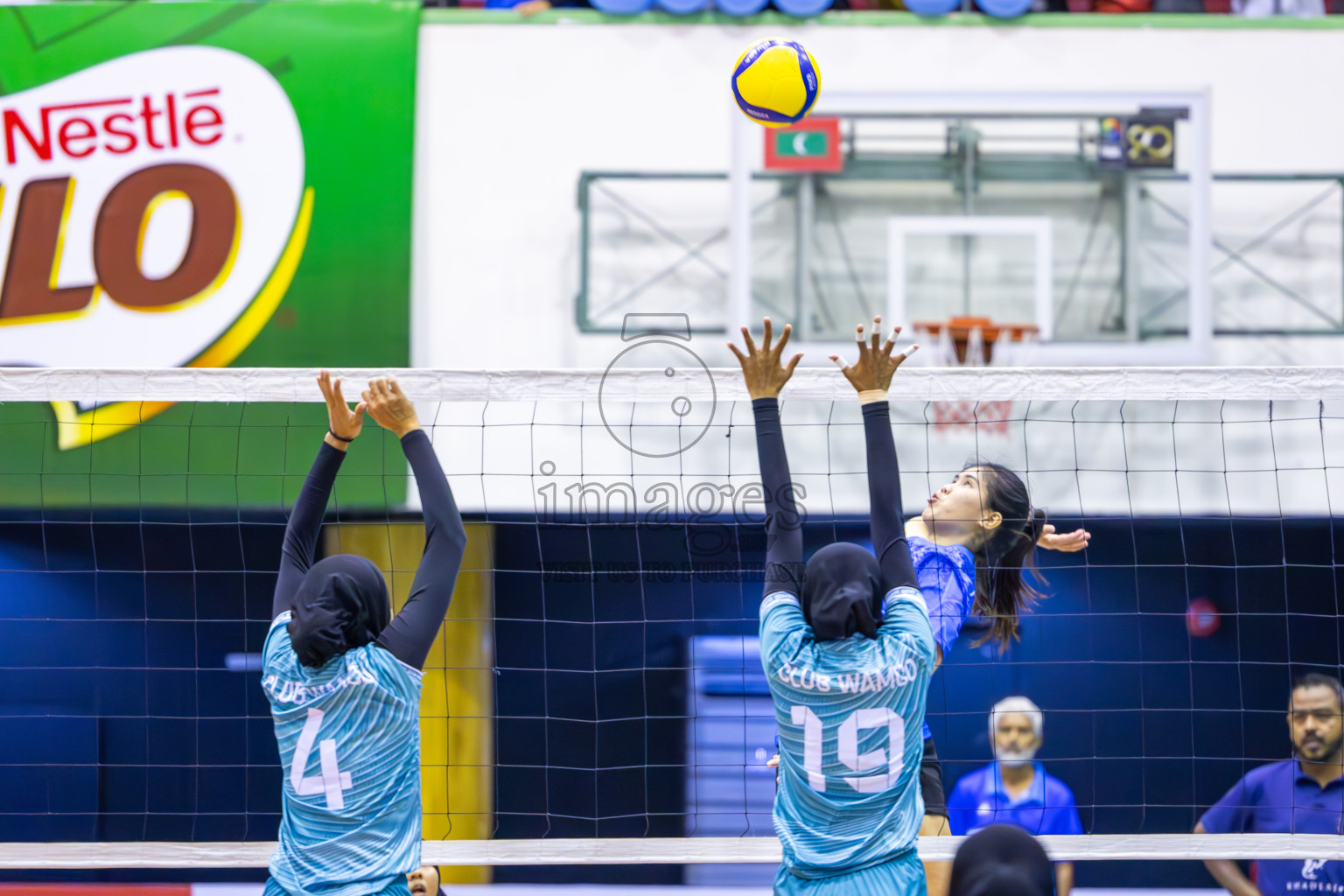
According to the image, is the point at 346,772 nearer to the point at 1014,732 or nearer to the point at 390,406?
the point at 390,406

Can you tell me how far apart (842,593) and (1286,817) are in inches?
134

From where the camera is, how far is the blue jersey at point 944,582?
3.42 meters

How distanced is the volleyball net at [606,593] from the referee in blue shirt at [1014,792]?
2.44 ft

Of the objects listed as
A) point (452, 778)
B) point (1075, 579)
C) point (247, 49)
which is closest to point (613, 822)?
point (452, 778)

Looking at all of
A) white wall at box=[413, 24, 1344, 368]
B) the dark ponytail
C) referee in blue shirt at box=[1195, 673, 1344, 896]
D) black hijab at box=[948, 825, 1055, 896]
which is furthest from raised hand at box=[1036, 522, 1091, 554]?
white wall at box=[413, 24, 1344, 368]

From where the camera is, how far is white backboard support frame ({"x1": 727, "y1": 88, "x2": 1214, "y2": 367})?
6.83 meters

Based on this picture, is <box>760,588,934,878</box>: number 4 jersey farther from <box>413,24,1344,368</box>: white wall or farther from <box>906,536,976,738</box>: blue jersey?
<box>413,24,1344,368</box>: white wall

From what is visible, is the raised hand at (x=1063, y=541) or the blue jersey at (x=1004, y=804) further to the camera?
the blue jersey at (x=1004, y=804)

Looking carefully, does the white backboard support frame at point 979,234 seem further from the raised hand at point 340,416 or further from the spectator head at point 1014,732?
the raised hand at point 340,416

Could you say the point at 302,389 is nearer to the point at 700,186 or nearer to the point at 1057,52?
the point at 700,186

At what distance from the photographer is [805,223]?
7.31 metres

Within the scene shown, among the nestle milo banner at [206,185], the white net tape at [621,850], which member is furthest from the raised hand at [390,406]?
the nestle milo banner at [206,185]

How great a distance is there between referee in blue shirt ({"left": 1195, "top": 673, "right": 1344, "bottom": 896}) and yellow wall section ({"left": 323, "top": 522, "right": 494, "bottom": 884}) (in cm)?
412

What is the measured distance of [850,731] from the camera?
2379 millimetres
